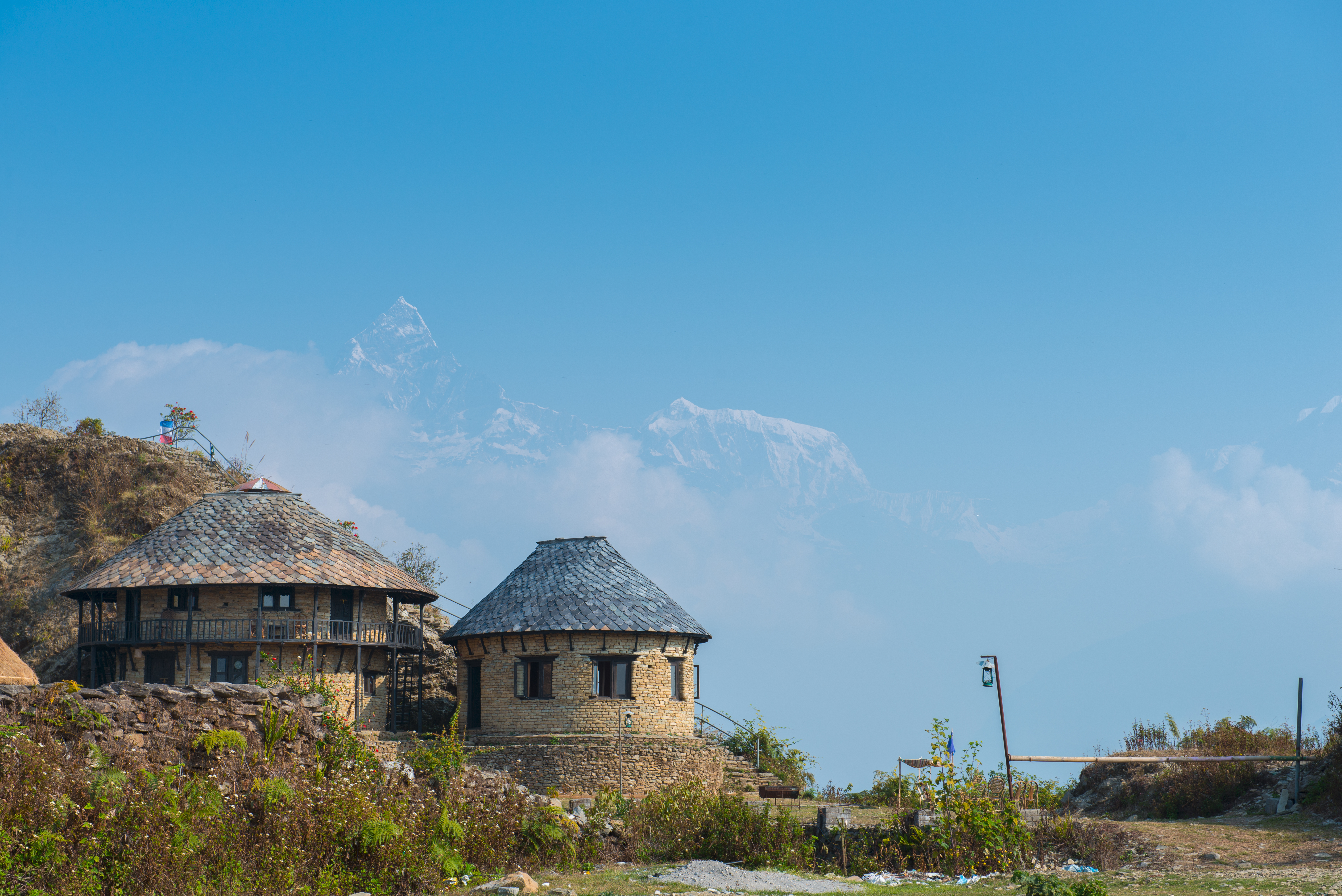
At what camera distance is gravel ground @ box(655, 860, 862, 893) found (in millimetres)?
13820

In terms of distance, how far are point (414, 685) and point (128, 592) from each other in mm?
9249

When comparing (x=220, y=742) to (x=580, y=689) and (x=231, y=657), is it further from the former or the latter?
(x=231, y=657)

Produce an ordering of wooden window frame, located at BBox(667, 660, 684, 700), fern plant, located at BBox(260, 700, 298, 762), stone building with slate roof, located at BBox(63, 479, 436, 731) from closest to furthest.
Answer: fern plant, located at BBox(260, 700, 298, 762) < stone building with slate roof, located at BBox(63, 479, 436, 731) < wooden window frame, located at BBox(667, 660, 684, 700)

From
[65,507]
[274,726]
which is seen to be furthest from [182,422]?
[274,726]

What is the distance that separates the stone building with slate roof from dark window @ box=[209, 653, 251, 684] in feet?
0.11

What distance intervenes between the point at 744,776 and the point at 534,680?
6490mm

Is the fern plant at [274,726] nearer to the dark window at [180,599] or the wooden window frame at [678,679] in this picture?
the wooden window frame at [678,679]

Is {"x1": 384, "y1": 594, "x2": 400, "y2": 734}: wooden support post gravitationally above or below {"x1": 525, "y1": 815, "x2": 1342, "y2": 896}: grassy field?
above

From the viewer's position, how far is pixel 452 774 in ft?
54.1

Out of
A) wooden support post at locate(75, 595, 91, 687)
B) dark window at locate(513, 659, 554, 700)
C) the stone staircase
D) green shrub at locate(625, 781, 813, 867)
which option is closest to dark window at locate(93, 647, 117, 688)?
wooden support post at locate(75, 595, 91, 687)

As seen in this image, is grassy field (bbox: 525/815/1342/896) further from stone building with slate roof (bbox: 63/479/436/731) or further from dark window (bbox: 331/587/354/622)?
dark window (bbox: 331/587/354/622)

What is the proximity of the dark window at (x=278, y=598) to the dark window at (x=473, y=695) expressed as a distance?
214 inches

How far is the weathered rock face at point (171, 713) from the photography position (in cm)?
1343

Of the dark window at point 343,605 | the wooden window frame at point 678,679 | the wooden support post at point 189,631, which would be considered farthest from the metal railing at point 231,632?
the wooden window frame at point 678,679
